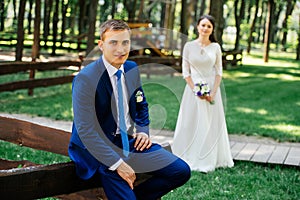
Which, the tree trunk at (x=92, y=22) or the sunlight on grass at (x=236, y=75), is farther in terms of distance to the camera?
the sunlight on grass at (x=236, y=75)

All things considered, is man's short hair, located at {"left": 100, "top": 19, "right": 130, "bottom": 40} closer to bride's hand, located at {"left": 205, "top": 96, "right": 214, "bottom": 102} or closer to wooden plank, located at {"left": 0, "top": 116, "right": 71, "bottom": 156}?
wooden plank, located at {"left": 0, "top": 116, "right": 71, "bottom": 156}

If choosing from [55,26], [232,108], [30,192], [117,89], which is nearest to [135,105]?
[117,89]

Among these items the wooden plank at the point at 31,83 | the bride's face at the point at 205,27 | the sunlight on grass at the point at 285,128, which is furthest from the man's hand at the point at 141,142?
the wooden plank at the point at 31,83

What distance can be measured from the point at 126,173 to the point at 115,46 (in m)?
0.80

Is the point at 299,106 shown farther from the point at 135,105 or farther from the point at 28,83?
the point at 135,105

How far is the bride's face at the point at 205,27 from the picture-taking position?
728 cm

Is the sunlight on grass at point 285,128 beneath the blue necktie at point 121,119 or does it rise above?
beneath

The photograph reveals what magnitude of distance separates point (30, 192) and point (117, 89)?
889mm

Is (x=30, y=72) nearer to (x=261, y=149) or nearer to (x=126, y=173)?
(x=261, y=149)

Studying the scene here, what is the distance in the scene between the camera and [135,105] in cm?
357

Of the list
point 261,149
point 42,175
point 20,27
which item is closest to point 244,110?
point 261,149

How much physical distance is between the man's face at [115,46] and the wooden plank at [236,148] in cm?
502

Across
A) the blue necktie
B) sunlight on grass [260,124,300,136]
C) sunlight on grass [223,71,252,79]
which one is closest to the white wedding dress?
sunlight on grass [260,124,300,136]

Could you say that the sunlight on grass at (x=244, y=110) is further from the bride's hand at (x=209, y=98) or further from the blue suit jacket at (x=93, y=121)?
the blue suit jacket at (x=93, y=121)
